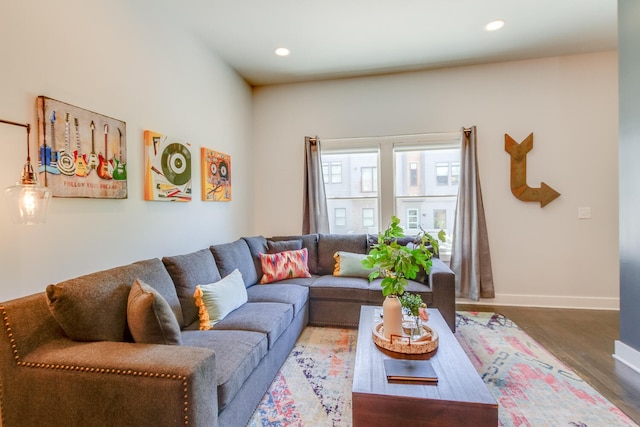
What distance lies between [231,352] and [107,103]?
72.1 inches

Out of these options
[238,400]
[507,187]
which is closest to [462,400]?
[238,400]

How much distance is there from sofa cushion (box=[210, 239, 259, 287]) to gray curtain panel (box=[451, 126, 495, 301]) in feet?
8.16

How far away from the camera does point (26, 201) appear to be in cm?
132

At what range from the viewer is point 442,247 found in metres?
3.89

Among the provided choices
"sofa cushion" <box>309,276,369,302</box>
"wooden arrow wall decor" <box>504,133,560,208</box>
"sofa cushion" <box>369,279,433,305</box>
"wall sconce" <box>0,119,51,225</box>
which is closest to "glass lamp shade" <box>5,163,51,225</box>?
"wall sconce" <box>0,119,51,225</box>

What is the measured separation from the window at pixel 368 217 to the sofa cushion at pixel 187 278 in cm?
236

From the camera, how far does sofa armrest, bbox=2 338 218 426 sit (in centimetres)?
115

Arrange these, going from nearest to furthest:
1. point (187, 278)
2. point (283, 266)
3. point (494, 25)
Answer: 1. point (187, 278)
2. point (494, 25)
3. point (283, 266)

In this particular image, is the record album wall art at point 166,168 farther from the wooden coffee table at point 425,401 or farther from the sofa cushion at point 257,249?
the wooden coffee table at point 425,401

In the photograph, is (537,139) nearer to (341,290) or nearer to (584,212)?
(584,212)

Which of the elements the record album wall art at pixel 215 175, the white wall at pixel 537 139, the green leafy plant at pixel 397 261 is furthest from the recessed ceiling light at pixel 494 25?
the record album wall art at pixel 215 175

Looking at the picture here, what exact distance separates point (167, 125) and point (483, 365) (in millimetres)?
3237

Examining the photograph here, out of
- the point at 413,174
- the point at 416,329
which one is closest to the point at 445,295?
the point at 416,329

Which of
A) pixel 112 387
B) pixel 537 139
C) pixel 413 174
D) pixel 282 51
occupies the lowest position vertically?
pixel 112 387
